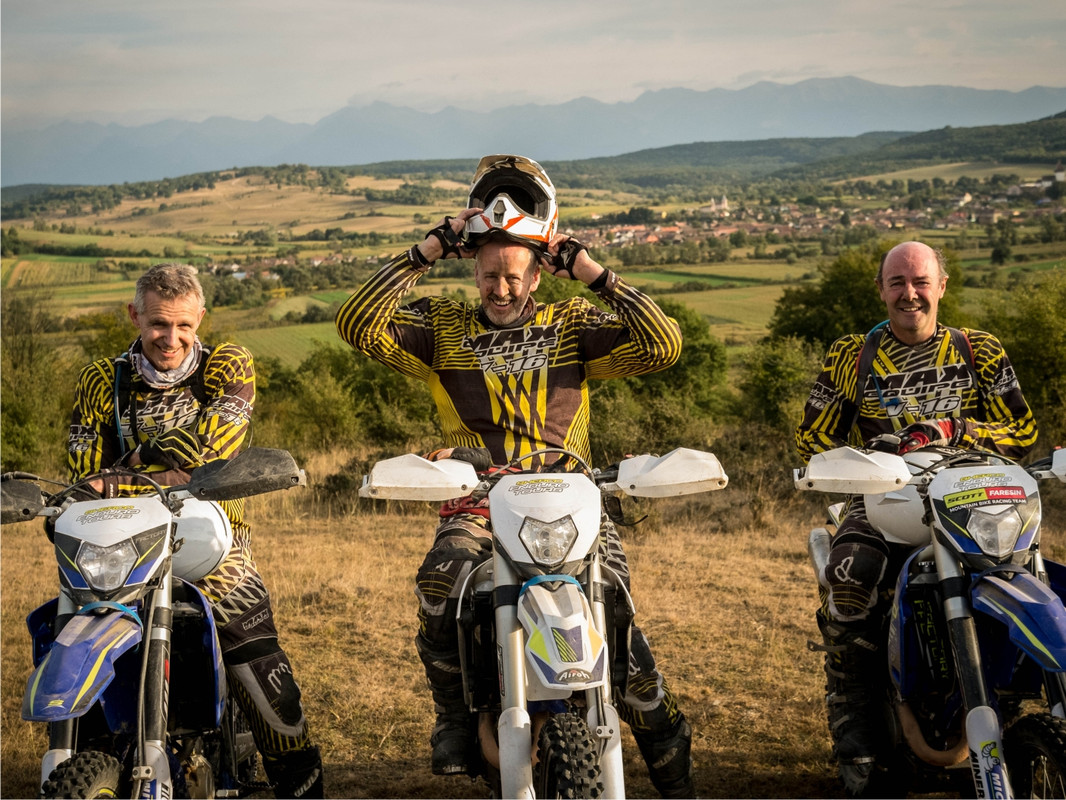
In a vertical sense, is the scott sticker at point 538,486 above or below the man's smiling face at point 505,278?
below

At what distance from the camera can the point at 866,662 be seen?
3.99m

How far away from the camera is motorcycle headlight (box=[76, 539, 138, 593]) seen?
9.89 ft

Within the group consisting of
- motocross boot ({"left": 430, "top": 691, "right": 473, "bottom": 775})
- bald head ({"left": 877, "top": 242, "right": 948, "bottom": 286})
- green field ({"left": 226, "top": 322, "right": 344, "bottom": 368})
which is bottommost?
motocross boot ({"left": 430, "top": 691, "right": 473, "bottom": 775})

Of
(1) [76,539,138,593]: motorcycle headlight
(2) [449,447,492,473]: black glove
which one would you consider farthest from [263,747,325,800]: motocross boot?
(2) [449,447,492,473]: black glove

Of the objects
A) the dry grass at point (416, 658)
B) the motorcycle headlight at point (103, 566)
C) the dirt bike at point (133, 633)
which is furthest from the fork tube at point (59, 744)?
the dry grass at point (416, 658)

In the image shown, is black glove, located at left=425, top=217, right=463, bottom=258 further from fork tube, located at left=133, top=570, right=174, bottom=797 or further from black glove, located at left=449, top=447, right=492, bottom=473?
fork tube, located at left=133, top=570, right=174, bottom=797

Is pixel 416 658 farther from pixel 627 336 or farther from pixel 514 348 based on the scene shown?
pixel 627 336

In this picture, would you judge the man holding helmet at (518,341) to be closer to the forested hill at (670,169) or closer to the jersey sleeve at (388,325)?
Result: the jersey sleeve at (388,325)

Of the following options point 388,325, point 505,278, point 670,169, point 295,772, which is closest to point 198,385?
point 388,325

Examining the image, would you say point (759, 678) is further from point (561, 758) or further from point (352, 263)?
point (352, 263)

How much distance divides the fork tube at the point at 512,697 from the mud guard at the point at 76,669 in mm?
1121

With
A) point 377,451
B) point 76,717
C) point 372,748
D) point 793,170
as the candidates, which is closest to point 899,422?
point 372,748

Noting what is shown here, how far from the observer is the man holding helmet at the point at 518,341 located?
393 cm

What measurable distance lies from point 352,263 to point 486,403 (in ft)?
185
